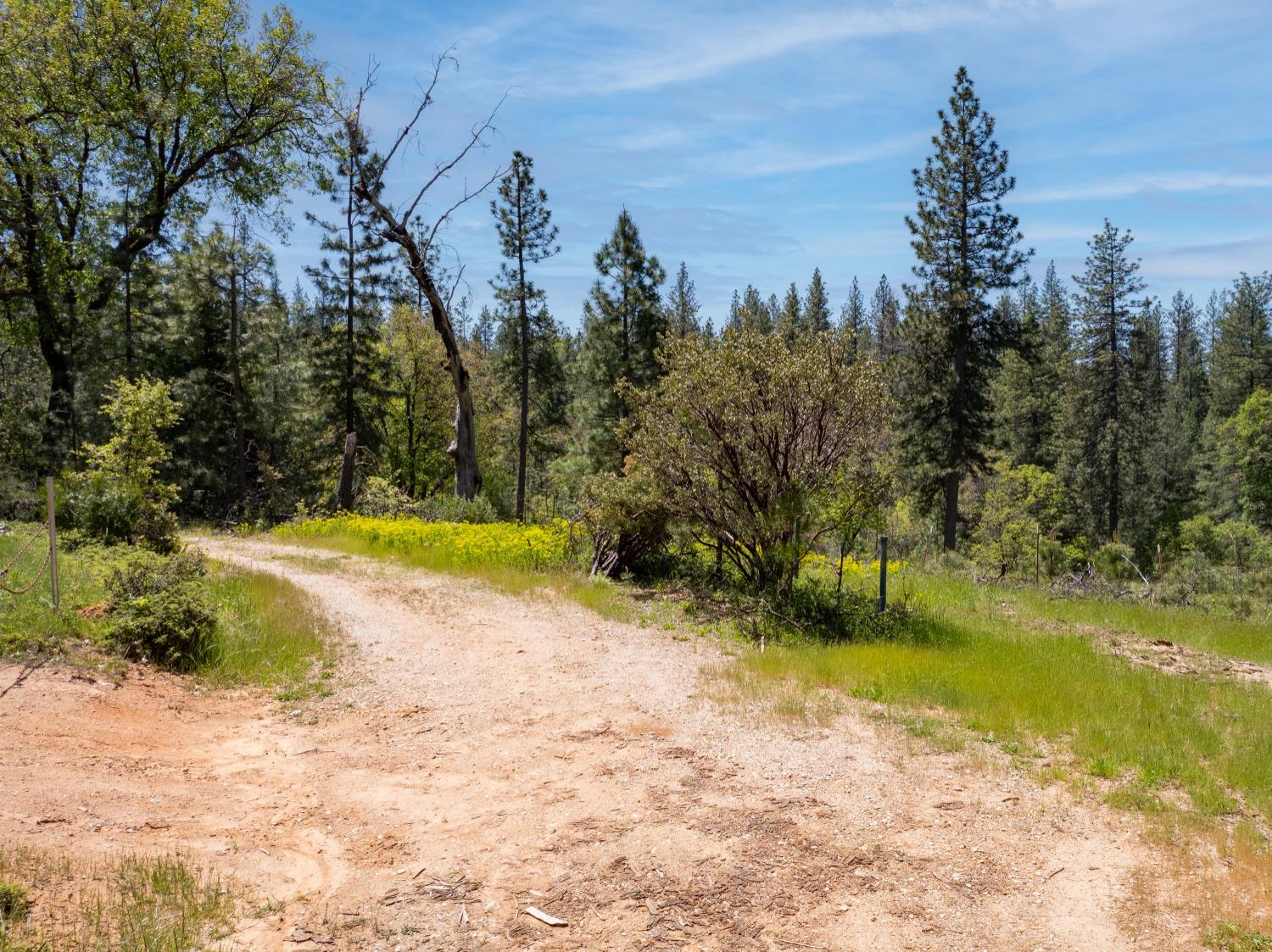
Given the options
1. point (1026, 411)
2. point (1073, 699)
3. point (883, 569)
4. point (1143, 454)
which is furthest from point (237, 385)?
point (1143, 454)

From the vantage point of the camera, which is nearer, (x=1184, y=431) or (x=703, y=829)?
(x=703, y=829)

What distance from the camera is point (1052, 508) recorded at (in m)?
38.2

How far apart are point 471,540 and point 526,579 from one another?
8.22ft

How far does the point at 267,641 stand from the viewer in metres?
9.37

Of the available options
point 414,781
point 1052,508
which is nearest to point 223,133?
point 414,781

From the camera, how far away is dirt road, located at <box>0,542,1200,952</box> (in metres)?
A: 4.27

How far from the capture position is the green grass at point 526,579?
1241cm

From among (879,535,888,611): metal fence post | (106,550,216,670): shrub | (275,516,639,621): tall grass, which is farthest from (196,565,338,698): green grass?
(879,535,888,611): metal fence post

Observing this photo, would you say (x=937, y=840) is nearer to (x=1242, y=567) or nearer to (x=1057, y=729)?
(x=1057, y=729)

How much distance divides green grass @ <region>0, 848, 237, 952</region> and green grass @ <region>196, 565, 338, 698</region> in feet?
12.5

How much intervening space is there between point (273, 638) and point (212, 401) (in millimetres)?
22832

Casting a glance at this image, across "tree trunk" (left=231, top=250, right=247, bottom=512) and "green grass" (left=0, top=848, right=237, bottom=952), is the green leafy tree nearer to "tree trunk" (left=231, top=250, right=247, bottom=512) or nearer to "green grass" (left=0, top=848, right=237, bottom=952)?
"tree trunk" (left=231, top=250, right=247, bottom=512)

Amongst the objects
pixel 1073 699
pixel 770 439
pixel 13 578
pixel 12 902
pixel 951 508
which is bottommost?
pixel 1073 699

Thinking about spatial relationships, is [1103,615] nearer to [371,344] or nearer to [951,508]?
[951,508]
